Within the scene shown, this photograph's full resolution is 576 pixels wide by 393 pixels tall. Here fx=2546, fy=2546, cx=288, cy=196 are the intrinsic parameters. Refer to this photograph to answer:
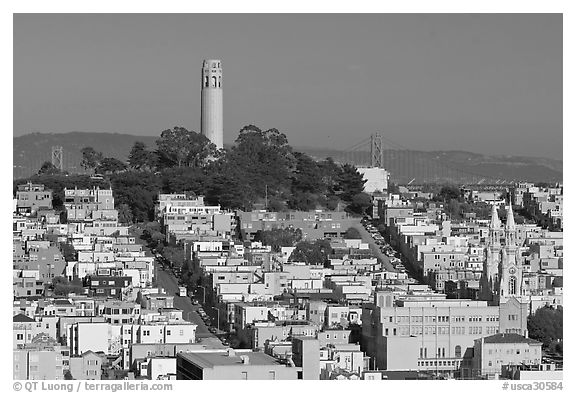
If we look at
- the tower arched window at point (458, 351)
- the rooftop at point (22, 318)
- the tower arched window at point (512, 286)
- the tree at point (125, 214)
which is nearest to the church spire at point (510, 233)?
the tower arched window at point (512, 286)

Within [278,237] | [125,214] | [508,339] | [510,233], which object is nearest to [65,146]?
[125,214]

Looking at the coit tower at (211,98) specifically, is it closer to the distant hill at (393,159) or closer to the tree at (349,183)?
the tree at (349,183)

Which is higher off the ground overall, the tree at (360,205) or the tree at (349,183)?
the tree at (349,183)

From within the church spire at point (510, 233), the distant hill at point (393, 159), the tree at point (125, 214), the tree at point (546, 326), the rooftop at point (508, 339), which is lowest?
the rooftop at point (508, 339)

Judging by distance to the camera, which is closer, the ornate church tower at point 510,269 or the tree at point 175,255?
the ornate church tower at point 510,269

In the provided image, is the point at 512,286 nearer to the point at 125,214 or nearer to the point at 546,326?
the point at 546,326

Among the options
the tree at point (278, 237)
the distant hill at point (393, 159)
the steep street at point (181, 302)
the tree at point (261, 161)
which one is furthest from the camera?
the distant hill at point (393, 159)
